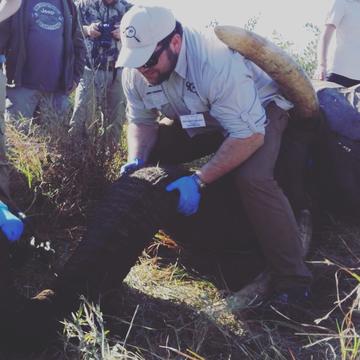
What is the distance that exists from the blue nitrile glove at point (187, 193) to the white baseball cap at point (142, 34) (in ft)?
2.06

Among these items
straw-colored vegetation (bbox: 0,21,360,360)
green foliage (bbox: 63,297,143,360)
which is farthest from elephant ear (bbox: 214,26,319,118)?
green foliage (bbox: 63,297,143,360)

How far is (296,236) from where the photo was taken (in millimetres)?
3203

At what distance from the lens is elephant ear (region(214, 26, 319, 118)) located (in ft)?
10.8

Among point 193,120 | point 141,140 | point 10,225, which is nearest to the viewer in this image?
point 10,225

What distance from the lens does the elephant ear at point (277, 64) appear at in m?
3.29

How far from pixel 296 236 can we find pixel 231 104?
775mm

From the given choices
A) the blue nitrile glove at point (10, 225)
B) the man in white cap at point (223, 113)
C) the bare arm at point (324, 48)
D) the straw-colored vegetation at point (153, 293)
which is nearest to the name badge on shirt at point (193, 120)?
the man in white cap at point (223, 113)

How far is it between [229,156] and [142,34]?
2.49 ft

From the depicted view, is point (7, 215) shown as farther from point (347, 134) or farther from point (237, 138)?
point (347, 134)

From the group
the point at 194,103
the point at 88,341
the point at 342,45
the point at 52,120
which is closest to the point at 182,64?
the point at 194,103

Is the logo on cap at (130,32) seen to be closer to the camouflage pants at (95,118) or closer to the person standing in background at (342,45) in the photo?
the camouflage pants at (95,118)

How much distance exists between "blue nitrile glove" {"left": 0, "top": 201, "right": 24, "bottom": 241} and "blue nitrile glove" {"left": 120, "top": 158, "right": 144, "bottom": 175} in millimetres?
736

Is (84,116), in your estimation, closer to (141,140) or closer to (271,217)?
(141,140)

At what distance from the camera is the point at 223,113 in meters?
3.14
